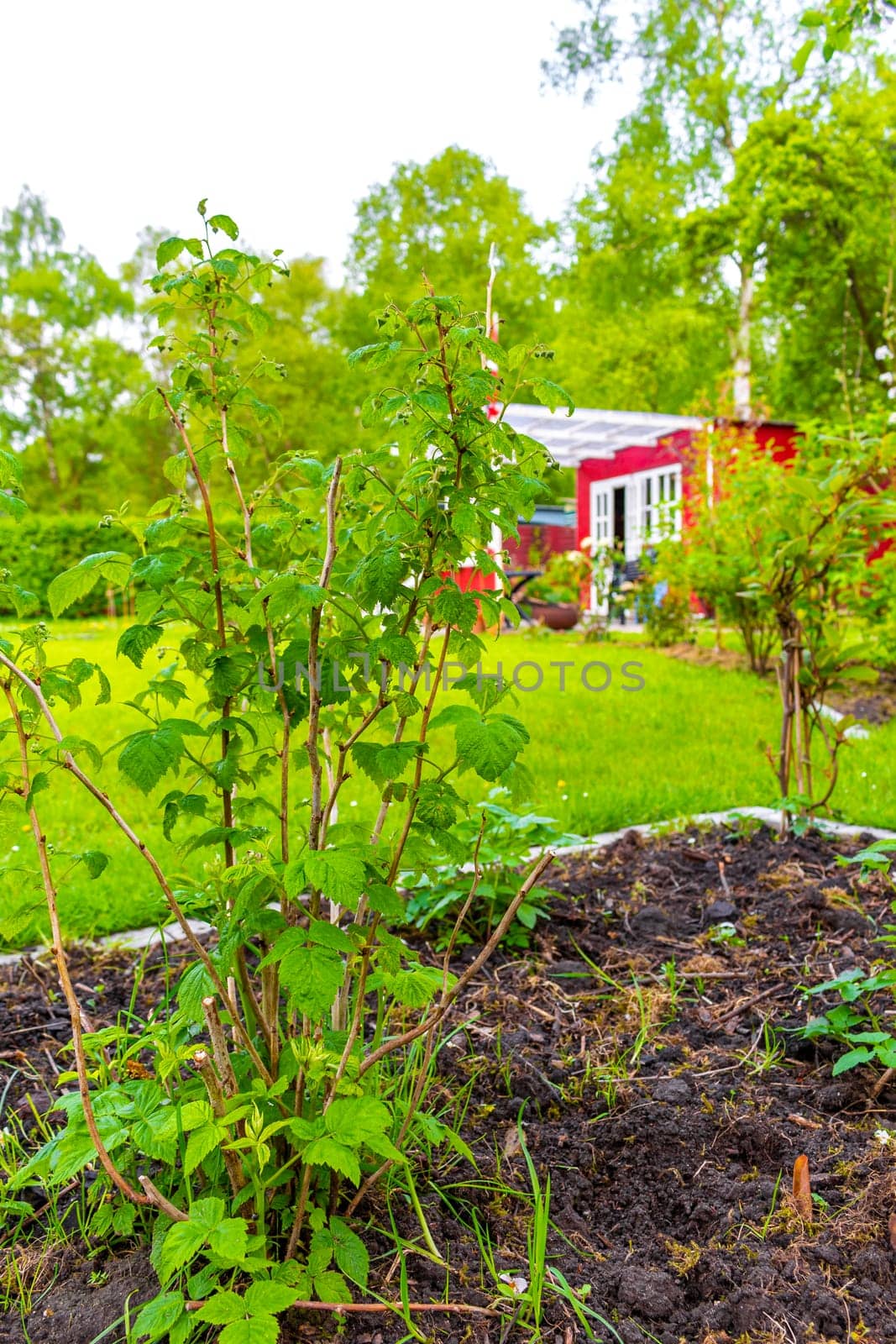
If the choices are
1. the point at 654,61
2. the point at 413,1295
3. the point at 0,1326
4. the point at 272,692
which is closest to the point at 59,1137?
the point at 0,1326

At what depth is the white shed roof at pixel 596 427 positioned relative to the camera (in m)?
12.6

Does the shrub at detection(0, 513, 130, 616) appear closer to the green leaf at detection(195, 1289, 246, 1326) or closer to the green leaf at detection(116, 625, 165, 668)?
the green leaf at detection(116, 625, 165, 668)

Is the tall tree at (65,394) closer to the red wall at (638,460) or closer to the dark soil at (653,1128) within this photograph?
the red wall at (638,460)

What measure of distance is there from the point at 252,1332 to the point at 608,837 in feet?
7.79

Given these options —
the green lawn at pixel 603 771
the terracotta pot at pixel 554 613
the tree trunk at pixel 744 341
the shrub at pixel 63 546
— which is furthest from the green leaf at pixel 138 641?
the tree trunk at pixel 744 341

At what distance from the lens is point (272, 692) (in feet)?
4.17

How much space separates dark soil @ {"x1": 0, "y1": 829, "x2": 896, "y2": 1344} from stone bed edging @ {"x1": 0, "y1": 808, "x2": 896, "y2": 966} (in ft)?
0.43

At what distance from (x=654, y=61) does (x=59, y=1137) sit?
23155 millimetres

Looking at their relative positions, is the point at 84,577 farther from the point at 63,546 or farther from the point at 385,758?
the point at 63,546

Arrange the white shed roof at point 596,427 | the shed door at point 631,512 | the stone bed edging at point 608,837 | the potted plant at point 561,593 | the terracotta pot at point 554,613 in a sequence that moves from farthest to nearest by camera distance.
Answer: the shed door at point 631,512 < the white shed roof at point 596,427 < the terracotta pot at point 554,613 < the potted plant at point 561,593 < the stone bed edging at point 608,837

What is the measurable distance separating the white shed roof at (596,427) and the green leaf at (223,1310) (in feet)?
38.6

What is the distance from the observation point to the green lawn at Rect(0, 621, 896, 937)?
2869mm

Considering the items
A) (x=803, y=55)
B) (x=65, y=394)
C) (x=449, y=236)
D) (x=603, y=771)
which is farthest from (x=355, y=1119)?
(x=65, y=394)

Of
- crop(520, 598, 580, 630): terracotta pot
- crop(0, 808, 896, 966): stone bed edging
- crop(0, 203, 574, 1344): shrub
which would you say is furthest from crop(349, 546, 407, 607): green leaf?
crop(520, 598, 580, 630): terracotta pot
